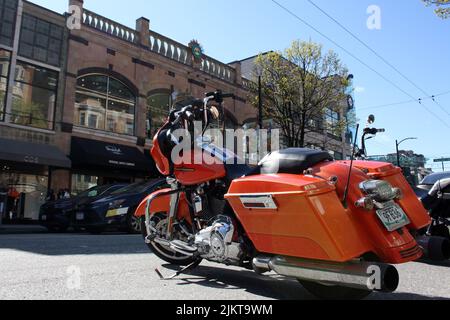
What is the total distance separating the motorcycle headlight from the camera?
10.5 feet

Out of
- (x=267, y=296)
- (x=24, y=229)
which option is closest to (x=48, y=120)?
(x=24, y=229)

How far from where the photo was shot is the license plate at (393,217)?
10.5 feet

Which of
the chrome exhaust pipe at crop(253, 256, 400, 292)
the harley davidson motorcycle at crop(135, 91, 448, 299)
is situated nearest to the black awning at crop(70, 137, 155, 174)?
the harley davidson motorcycle at crop(135, 91, 448, 299)

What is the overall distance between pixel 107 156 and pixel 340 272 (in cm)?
1832

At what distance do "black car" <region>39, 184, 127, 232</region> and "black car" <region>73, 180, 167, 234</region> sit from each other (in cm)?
70

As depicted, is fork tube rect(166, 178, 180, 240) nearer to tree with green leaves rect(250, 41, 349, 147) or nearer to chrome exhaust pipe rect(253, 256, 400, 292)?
chrome exhaust pipe rect(253, 256, 400, 292)

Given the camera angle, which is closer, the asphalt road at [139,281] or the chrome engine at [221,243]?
the asphalt road at [139,281]

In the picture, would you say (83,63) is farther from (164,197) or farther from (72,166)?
(164,197)

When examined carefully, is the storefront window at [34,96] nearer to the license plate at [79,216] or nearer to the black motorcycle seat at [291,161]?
the license plate at [79,216]

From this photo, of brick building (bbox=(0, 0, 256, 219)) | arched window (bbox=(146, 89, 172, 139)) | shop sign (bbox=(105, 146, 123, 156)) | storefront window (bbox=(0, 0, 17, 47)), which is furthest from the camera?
arched window (bbox=(146, 89, 172, 139))

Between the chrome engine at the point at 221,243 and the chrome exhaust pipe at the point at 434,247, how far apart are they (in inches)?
62.8

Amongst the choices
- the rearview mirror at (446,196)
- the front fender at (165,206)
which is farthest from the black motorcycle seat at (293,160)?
the rearview mirror at (446,196)

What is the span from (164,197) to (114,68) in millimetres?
18512

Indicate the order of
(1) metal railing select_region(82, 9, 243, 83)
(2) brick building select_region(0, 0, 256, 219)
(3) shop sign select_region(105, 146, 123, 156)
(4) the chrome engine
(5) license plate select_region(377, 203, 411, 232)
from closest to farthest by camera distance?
(5) license plate select_region(377, 203, 411, 232) → (4) the chrome engine → (2) brick building select_region(0, 0, 256, 219) → (3) shop sign select_region(105, 146, 123, 156) → (1) metal railing select_region(82, 9, 243, 83)
